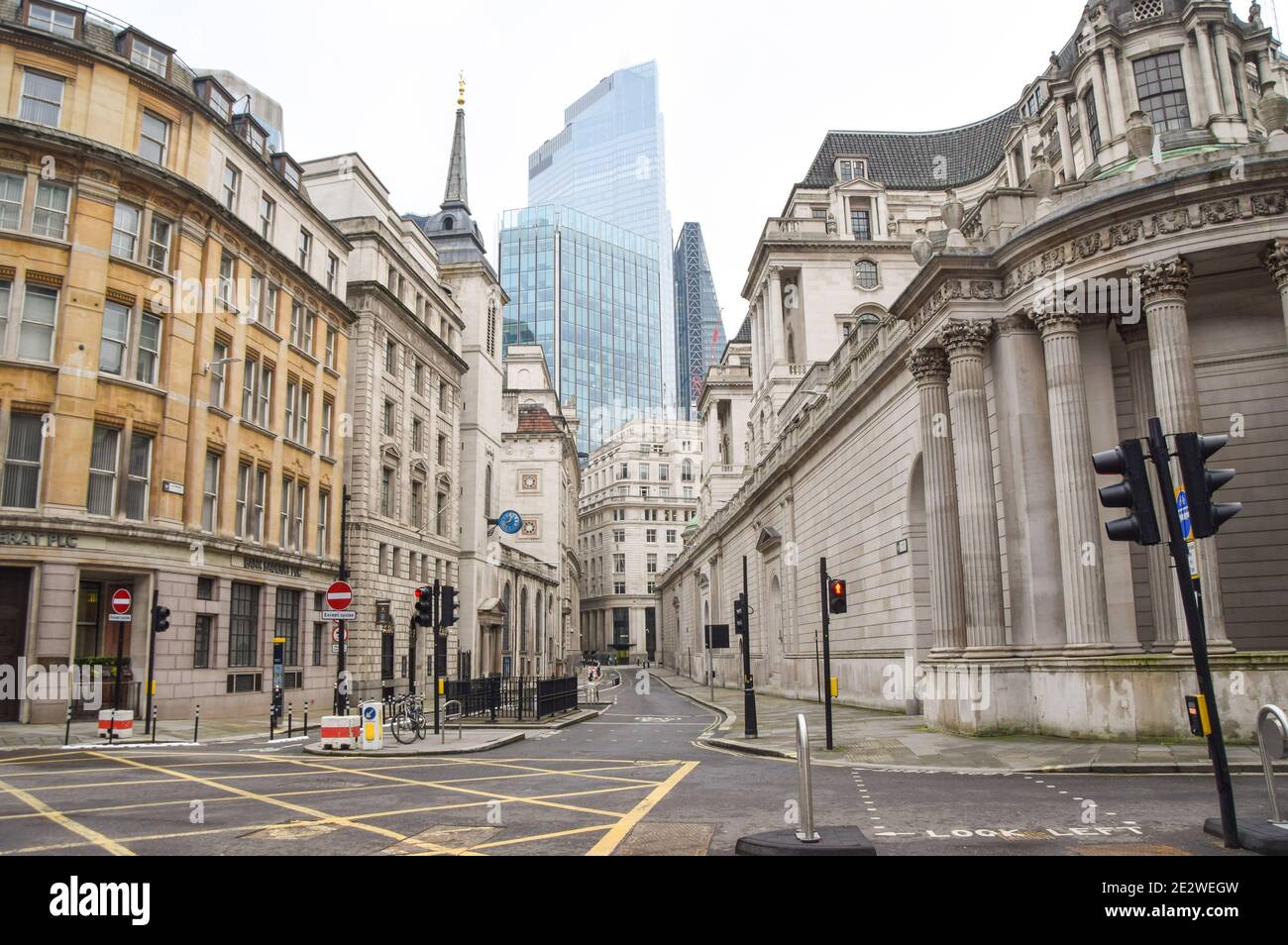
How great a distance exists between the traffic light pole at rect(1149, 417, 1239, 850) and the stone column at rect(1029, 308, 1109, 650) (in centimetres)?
1114

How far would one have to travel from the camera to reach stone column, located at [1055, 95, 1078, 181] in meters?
43.6

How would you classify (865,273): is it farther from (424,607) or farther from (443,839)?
(443,839)

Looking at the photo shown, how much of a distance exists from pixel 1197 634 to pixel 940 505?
1438cm

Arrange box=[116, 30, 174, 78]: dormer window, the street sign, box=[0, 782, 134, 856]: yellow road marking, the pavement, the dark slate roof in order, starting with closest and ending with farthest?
box=[0, 782, 134, 856]: yellow road marking, the pavement, the street sign, box=[116, 30, 174, 78]: dormer window, the dark slate roof

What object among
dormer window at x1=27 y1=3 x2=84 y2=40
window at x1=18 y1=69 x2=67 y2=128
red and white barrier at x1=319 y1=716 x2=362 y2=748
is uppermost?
dormer window at x1=27 y1=3 x2=84 y2=40

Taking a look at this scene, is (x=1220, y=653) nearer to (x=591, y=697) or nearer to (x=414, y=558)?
(x=591, y=697)

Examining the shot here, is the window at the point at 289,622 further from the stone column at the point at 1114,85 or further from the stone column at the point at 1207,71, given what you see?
the stone column at the point at 1207,71

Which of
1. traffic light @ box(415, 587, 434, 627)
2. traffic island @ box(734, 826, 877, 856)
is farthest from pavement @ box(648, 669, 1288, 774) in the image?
traffic island @ box(734, 826, 877, 856)

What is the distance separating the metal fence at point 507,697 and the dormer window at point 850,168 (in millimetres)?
44785

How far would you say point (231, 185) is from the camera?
32219mm

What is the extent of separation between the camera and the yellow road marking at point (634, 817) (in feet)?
26.7

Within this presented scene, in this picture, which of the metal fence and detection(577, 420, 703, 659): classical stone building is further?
detection(577, 420, 703, 659): classical stone building

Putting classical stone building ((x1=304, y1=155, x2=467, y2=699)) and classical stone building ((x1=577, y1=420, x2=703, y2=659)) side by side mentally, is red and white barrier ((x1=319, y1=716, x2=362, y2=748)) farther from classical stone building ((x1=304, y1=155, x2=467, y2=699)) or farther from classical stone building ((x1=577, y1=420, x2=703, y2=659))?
classical stone building ((x1=577, y1=420, x2=703, y2=659))

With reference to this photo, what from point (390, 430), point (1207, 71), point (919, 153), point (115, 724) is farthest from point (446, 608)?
point (919, 153)
